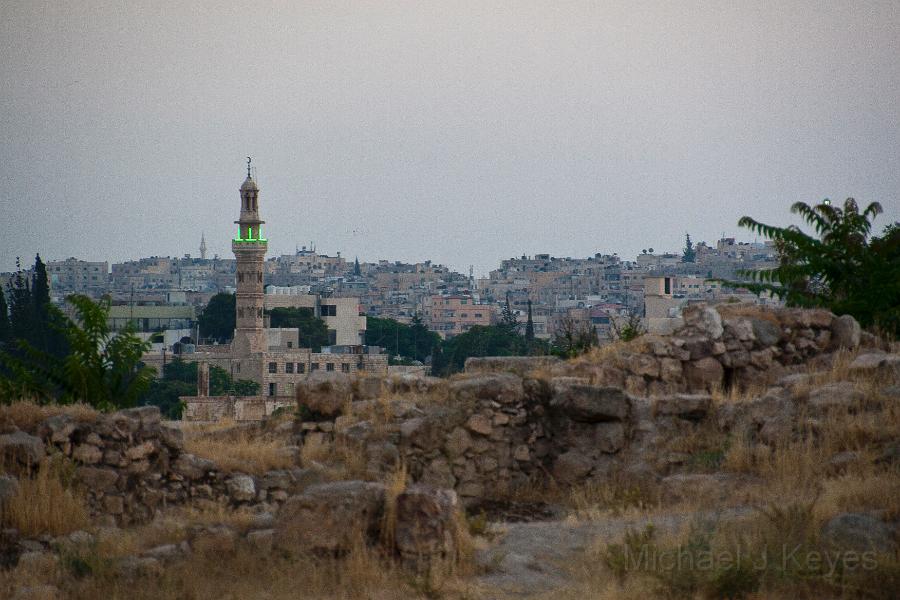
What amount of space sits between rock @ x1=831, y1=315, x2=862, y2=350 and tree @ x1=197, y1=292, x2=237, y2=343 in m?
124

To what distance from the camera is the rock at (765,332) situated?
15.9 metres

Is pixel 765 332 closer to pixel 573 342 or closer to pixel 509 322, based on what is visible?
pixel 573 342

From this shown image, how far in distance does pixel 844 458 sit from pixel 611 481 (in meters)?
2.29

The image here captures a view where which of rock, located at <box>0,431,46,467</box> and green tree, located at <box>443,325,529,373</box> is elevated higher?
green tree, located at <box>443,325,529,373</box>

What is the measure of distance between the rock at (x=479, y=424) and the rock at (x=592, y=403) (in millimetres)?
685

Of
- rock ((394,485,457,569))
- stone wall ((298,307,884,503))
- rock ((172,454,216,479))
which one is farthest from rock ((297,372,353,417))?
rock ((394,485,457,569))

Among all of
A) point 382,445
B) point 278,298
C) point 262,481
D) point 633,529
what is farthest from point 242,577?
point 278,298

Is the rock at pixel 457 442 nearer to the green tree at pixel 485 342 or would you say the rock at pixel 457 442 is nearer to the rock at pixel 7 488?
the rock at pixel 7 488

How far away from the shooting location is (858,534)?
328 inches

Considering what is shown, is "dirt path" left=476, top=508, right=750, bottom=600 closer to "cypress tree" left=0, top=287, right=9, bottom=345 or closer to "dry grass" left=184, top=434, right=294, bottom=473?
"dry grass" left=184, top=434, right=294, bottom=473

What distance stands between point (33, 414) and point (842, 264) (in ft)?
38.5

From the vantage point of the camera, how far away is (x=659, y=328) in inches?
690

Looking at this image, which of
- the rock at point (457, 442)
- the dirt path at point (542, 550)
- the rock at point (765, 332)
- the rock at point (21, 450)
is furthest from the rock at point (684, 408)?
the rock at point (21, 450)

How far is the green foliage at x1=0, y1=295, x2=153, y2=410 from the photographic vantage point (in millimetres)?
14180
